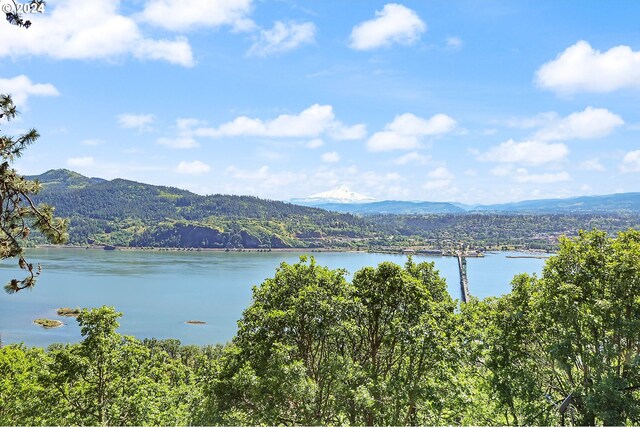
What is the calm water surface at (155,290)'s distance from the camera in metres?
64.2

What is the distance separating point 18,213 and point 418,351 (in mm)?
7159

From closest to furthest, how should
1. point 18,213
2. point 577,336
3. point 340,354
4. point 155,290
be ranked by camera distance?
1. point 18,213
2. point 577,336
3. point 340,354
4. point 155,290

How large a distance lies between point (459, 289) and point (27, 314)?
3192 inches

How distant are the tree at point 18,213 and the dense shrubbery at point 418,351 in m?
4.43

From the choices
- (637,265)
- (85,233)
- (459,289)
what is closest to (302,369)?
(637,265)

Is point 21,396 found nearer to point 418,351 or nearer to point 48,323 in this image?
point 418,351

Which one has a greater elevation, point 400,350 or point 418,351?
point 418,351

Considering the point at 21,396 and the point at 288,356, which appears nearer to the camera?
the point at 288,356

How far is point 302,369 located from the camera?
8578 millimetres

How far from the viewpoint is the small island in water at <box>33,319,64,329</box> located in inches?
2497

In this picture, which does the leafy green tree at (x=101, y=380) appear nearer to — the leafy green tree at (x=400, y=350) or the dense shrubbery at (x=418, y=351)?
the dense shrubbery at (x=418, y=351)

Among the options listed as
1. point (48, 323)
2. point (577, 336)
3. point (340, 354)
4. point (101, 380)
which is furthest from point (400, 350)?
point (48, 323)

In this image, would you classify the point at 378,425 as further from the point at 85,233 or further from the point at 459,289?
the point at 85,233

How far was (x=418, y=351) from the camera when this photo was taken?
348 inches
